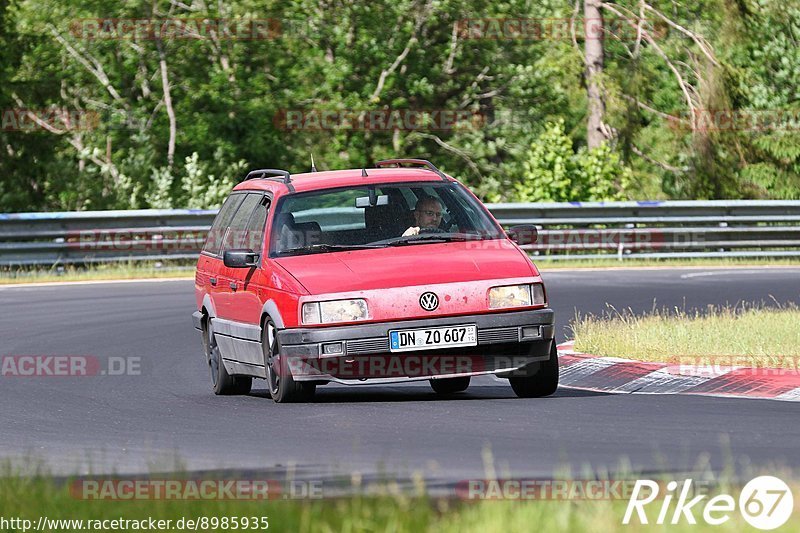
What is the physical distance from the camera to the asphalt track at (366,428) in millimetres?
8531

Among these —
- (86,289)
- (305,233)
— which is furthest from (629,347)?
(86,289)

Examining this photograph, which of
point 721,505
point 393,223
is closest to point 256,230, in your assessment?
point 393,223

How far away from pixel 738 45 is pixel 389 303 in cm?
2750

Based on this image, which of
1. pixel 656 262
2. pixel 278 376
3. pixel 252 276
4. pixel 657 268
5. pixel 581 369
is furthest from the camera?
pixel 656 262

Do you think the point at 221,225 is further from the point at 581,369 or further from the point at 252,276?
the point at 581,369

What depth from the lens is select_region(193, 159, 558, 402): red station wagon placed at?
1098 cm

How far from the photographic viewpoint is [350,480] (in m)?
7.86

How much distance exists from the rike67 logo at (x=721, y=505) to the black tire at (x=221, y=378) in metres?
6.21

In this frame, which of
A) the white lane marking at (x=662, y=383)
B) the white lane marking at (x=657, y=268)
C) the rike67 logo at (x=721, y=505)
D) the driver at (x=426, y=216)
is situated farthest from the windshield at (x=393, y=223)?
the white lane marking at (x=657, y=268)

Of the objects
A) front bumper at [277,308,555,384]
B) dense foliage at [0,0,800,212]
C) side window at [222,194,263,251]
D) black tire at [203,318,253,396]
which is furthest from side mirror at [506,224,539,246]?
dense foliage at [0,0,800,212]

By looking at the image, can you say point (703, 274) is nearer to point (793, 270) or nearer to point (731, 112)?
point (793, 270)

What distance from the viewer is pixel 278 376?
1153cm

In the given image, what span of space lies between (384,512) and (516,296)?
4874 mm

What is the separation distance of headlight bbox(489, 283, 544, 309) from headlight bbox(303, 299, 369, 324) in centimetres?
87
